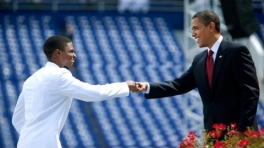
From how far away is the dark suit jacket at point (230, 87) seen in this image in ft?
20.9

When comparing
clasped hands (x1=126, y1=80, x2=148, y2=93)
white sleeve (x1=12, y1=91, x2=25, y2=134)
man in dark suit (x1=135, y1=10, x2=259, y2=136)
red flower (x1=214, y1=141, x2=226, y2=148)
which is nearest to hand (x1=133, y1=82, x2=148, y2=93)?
clasped hands (x1=126, y1=80, x2=148, y2=93)

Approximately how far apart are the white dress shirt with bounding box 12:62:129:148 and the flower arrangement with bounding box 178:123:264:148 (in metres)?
0.83

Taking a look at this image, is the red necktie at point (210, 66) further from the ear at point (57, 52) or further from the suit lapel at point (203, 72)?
the ear at point (57, 52)

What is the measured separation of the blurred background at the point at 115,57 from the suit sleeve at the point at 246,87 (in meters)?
7.16

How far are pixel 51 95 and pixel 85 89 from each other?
0.83 ft

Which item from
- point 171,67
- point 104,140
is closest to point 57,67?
point 104,140

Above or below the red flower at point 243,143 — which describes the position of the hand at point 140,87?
above

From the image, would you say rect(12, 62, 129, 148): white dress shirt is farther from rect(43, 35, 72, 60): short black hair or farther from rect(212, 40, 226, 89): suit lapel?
rect(212, 40, 226, 89): suit lapel

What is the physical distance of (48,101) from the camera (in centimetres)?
621

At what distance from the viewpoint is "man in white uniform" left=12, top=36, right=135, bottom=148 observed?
6148 millimetres

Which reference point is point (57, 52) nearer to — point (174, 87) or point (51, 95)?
point (51, 95)

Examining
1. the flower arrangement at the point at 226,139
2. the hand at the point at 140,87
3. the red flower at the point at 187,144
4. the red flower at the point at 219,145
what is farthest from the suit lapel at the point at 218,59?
the red flower at the point at 219,145

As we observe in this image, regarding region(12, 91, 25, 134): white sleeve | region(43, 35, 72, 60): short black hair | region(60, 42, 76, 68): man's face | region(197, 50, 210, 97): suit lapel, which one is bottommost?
region(12, 91, 25, 134): white sleeve

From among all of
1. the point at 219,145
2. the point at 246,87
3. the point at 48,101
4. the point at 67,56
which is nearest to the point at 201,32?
the point at 246,87
